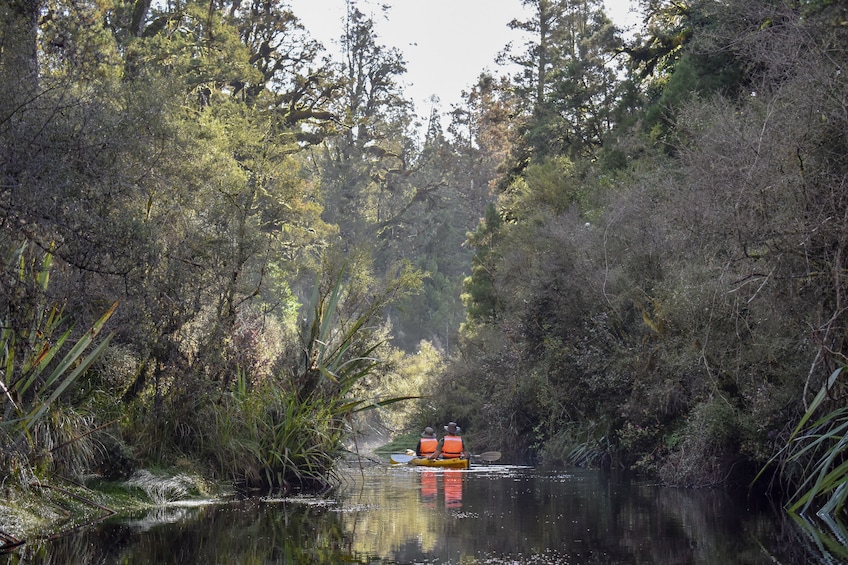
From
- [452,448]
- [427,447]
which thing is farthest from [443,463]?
[427,447]

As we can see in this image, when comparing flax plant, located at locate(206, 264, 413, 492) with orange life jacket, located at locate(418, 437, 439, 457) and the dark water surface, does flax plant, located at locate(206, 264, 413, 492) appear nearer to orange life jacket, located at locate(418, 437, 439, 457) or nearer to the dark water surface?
the dark water surface

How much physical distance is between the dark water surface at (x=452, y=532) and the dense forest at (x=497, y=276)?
0.93 m

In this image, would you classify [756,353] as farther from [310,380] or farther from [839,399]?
[310,380]

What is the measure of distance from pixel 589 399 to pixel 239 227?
1209 cm

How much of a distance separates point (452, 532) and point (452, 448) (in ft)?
40.2

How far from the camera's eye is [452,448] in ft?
72.4

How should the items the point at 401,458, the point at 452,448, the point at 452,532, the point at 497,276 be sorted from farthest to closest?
1. the point at 497,276
2. the point at 401,458
3. the point at 452,448
4. the point at 452,532

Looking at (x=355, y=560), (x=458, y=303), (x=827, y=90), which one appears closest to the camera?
(x=355, y=560)

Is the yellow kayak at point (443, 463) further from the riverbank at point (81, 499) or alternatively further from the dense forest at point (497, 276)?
the riverbank at point (81, 499)

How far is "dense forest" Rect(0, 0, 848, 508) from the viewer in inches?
418

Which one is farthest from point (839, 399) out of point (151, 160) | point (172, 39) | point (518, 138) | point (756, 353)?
point (518, 138)

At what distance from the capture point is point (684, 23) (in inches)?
1233

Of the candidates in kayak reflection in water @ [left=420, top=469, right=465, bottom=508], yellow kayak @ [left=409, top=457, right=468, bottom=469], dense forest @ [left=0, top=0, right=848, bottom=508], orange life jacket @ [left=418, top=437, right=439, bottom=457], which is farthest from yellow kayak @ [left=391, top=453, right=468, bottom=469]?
dense forest @ [left=0, top=0, right=848, bottom=508]

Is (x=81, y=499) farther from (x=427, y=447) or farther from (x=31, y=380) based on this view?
(x=427, y=447)
